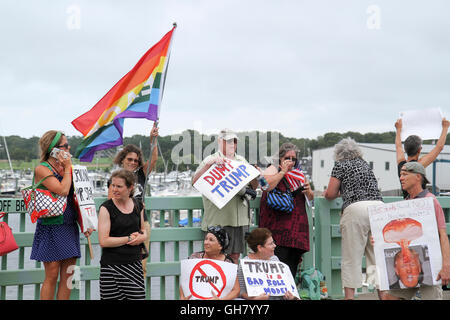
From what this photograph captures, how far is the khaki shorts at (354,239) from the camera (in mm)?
5773

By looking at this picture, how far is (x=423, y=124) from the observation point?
20.6 feet

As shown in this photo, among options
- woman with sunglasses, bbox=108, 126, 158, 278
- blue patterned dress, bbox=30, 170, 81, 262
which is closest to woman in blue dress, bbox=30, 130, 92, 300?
blue patterned dress, bbox=30, 170, 81, 262

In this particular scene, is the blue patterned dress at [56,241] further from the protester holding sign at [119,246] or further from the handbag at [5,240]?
the protester holding sign at [119,246]

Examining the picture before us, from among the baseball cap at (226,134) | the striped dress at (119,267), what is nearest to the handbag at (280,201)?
→ the baseball cap at (226,134)

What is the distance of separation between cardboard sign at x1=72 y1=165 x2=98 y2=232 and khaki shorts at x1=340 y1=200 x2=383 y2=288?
2955 mm

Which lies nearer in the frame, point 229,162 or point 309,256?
point 229,162

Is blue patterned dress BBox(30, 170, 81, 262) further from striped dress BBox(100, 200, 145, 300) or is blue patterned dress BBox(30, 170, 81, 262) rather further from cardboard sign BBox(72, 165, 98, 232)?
striped dress BBox(100, 200, 145, 300)

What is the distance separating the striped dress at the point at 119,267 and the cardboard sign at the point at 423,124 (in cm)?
373

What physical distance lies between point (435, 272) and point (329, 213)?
7.05 ft

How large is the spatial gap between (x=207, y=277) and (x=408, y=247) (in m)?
1.99

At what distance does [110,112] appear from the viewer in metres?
6.00

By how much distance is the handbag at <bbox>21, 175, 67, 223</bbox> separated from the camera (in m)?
4.96
